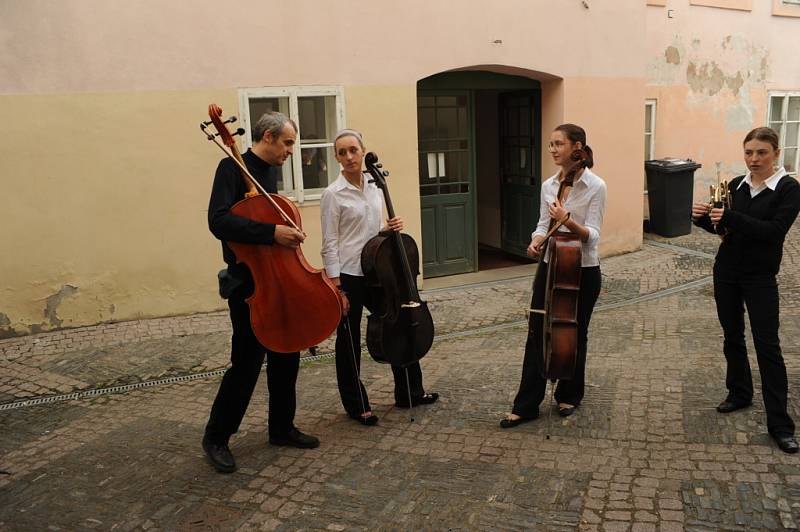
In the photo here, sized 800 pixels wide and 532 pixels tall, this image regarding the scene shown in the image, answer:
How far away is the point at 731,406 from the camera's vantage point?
4.69m

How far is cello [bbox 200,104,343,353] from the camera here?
381 centimetres

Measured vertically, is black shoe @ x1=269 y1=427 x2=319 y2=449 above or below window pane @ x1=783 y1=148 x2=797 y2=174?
below

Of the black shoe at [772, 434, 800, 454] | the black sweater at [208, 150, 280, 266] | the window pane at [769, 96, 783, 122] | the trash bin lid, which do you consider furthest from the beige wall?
the window pane at [769, 96, 783, 122]

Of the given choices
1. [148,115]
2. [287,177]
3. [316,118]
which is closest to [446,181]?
[316,118]

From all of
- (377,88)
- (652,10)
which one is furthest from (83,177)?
(652,10)

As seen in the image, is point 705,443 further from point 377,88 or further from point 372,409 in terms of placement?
point 377,88

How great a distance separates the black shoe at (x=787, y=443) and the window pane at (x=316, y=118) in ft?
18.1

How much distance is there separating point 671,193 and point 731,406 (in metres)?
7.24

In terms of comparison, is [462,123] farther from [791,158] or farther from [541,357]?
[791,158]

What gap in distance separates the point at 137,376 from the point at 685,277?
21.0 ft

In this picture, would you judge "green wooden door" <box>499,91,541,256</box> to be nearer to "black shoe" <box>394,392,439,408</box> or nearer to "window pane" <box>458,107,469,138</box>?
"window pane" <box>458,107,469,138</box>

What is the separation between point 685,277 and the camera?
9.05m

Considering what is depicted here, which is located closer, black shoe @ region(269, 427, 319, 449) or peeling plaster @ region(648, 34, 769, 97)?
black shoe @ region(269, 427, 319, 449)

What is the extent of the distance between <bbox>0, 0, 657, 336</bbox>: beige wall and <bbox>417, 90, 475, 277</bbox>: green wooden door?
82cm
